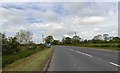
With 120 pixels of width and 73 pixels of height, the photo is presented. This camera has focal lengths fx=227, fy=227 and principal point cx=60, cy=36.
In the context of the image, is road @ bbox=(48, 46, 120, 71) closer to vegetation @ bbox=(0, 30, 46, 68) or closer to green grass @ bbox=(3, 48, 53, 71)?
green grass @ bbox=(3, 48, 53, 71)

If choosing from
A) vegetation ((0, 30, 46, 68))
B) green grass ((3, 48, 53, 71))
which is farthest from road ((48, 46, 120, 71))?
vegetation ((0, 30, 46, 68))

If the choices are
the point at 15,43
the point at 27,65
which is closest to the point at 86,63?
the point at 27,65

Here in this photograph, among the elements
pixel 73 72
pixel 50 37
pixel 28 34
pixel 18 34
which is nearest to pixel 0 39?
pixel 18 34

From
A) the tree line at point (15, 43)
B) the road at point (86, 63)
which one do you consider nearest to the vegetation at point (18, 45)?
the tree line at point (15, 43)

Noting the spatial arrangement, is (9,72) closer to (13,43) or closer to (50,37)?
(13,43)

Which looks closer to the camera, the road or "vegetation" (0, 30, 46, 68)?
the road

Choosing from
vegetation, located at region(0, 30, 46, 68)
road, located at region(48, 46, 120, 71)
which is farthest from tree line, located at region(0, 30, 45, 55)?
road, located at region(48, 46, 120, 71)

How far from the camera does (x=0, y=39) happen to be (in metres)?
43.0

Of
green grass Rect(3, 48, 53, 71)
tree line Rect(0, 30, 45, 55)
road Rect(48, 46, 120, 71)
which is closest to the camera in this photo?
road Rect(48, 46, 120, 71)

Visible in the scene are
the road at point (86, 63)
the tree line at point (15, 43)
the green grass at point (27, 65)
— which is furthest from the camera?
the tree line at point (15, 43)

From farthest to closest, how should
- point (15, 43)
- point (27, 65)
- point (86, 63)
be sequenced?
1. point (15, 43)
2. point (86, 63)
3. point (27, 65)

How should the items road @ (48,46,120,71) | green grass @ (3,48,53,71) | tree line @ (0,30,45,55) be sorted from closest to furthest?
road @ (48,46,120,71), green grass @ (3,48,53,71), tree line @ (0,30,45,55)

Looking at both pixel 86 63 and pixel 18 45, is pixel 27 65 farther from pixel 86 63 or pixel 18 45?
pixel 18 45

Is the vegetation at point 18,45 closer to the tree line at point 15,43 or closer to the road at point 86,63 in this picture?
the tree line at point 15,43
